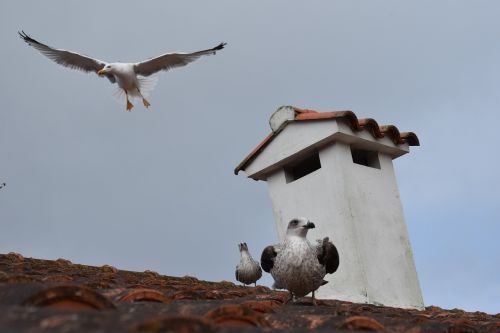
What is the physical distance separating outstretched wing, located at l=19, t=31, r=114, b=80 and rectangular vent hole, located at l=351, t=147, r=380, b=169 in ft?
18.2

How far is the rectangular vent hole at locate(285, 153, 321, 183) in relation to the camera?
864 centimetres

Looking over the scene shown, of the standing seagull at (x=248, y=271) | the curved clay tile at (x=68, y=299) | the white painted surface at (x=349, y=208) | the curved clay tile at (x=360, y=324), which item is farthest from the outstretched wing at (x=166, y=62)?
the curved clay tile at (x=68, y=299)

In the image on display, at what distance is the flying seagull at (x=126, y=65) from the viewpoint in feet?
36.0

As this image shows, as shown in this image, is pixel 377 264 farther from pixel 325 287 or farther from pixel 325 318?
pixel 325 318

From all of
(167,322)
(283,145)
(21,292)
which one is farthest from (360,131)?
(167,322)

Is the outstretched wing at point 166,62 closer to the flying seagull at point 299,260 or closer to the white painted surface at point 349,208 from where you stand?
the white painted surface at point 349,208

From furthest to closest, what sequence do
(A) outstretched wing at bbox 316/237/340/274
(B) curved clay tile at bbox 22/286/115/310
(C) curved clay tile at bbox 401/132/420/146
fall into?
1. (C) curved clay tile at bbox 401/132/420/146
2. (A) outstretched wing at bbox 316/237/340/274
3. (B) curved clay tile at bbox 22/286/115/310

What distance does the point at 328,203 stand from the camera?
25.6 feet

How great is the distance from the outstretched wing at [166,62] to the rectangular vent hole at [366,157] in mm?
3613

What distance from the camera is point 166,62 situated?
1136 centimetres

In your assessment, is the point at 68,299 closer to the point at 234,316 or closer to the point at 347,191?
the point at 234,316

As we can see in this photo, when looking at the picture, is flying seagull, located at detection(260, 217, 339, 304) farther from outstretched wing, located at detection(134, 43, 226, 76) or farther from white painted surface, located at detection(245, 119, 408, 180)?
outstretched wing, located at detection(134, 43, 226, 76)

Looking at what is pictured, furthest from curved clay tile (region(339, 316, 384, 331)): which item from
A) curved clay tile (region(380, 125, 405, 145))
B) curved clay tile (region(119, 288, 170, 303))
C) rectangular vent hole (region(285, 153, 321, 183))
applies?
curved clay tile (region(380, 125, 405, 145))

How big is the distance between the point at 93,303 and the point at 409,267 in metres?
6.58
